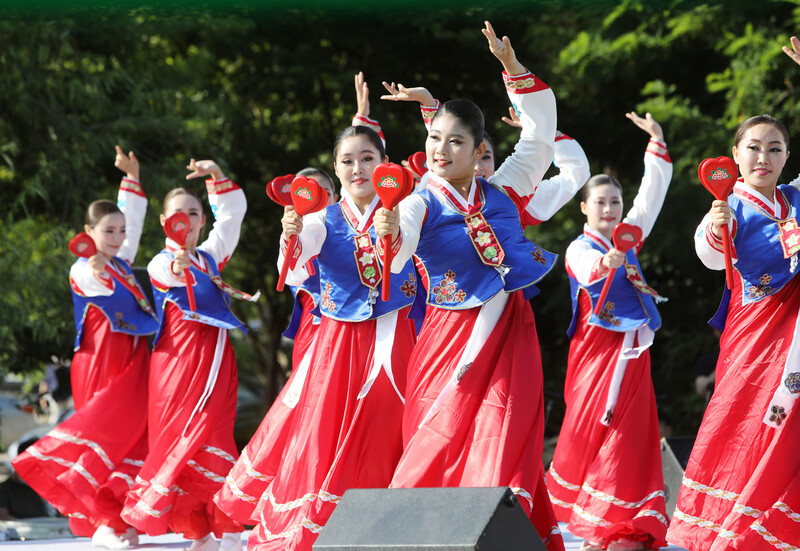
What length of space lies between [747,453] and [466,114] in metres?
1.35

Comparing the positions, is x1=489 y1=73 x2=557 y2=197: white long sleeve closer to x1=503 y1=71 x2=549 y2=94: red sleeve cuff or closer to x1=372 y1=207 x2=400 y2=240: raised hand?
x1=503 y1=71 x2=549 y2=94: red sleeve cuff

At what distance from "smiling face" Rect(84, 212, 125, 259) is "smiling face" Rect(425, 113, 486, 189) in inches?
93.3

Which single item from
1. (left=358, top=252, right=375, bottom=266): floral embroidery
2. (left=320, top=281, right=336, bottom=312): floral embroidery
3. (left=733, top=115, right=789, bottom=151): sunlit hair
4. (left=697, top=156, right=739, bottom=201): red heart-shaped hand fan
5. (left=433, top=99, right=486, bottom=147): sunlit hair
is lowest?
(left=320, top=281, right=336, bottom=312): floral embroidery

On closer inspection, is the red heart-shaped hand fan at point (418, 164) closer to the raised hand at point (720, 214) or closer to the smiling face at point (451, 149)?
the smiling face at point (451, 149)

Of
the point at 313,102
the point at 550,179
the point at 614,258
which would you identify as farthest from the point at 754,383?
the point at 313,102

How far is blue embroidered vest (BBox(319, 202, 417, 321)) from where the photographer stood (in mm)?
3621

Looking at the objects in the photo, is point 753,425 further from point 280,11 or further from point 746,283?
point 280,11

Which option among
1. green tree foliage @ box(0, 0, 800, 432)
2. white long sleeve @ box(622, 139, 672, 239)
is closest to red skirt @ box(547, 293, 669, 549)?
white long sleeve @ box(622, 139, 672, 239)

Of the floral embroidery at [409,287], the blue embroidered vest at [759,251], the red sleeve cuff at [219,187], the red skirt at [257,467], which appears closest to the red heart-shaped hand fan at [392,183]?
the floral embroidery at [409,287]

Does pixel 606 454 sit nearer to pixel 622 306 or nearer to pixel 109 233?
pixel 622 306

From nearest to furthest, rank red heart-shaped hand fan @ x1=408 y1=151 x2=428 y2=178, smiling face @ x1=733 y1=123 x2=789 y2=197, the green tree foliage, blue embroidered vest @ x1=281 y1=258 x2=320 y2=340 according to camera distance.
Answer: smiling face @ x1=733 y1=123 x2=789 y2=197, blue embroidered vest @ x1=281 y1=258 x2=320 y2=340, red heart-shaped hand fan @ x1=408 y1=151 x2=428 y2=178, the green tree foliage

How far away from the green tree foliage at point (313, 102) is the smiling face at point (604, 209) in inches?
163

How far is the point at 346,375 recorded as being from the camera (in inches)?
142

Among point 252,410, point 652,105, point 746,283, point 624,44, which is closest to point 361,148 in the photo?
point 746,283
